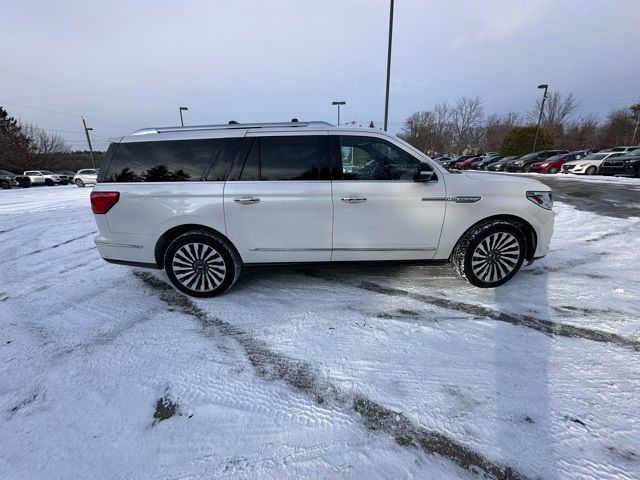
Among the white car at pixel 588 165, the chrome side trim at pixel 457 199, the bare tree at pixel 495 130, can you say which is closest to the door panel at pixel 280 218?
the chrome side trim at pixel 457 199

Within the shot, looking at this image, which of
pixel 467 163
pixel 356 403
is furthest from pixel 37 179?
pixel 467 163

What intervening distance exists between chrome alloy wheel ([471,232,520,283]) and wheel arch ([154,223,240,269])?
2.94 meters

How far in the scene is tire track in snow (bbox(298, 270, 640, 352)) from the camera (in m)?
2.93

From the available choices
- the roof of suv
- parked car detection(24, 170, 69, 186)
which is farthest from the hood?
parked car detection(24, 170, 69, 186)

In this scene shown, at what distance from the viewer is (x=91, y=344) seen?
3.06 m

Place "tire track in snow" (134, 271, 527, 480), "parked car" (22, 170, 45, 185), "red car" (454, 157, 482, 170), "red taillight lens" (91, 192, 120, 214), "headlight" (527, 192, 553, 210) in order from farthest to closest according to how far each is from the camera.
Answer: "red car" (454, 157, 482, 170) → "parked car" (22, 170, 45, 185) → "headlight" (527, 192, 553, 210) → "red taillight lens" (91, 192, 120, 214) → "tire track in snow" (134, 271, 527, 480)

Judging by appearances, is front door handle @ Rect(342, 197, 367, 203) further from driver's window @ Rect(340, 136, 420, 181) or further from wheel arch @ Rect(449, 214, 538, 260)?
wheel arch @ Rect(449, 214, 538, 260)

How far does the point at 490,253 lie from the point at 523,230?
54 cm

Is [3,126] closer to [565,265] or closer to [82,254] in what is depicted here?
[82,254]

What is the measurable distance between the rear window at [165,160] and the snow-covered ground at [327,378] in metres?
1.49

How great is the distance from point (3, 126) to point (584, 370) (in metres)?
74.1

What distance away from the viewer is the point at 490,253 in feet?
12.8

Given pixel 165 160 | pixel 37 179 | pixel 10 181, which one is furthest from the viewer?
pixel 37 179

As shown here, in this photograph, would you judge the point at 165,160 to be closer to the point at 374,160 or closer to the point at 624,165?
the point at 374,160
